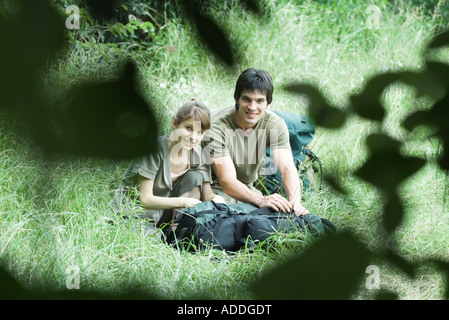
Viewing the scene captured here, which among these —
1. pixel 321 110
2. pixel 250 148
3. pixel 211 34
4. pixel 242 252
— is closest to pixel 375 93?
pixel 321 110

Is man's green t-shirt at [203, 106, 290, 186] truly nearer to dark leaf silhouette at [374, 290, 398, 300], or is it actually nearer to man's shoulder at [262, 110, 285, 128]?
man's shoulder at [262, 110, 285, 128]

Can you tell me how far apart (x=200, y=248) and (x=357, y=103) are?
85.8 inches

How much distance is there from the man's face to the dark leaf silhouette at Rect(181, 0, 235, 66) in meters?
2.43

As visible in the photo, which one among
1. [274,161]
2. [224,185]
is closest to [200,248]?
[224,185]

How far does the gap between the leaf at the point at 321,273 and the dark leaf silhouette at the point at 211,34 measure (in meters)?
0.13

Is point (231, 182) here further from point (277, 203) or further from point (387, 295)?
point (387, 295)

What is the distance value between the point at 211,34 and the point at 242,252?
223cm

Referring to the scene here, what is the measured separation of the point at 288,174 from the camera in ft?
9.88

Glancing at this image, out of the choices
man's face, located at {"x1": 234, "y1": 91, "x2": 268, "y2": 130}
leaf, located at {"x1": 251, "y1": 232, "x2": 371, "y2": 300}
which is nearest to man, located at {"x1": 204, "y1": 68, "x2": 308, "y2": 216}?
man's face, located at {"x1": 234, "y1": 91, "x2": 268, "y2": 130}

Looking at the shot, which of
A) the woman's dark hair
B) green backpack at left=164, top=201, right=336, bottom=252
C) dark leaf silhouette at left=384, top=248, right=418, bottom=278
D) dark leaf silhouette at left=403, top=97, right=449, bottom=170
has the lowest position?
dark leaf silhouette at left=384, top=248, right=418, bottom=278

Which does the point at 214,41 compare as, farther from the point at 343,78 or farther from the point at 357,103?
the point at 343,78

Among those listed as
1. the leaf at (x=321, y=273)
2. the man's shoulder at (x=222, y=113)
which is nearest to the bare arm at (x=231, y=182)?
the man's shoulder at (x=222, y=113)

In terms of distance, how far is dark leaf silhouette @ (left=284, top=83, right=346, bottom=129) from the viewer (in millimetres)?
498

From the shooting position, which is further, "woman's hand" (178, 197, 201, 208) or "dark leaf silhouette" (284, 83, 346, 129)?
"woman's hand" (178, 197, 201, 208)
